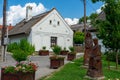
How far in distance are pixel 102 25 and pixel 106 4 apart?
4.59 feet

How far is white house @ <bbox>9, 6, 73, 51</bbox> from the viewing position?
42219 mm

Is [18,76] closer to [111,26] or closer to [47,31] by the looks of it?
[111,26]

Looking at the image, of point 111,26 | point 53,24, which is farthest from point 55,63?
point 53,24

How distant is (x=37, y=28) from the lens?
42.4 m

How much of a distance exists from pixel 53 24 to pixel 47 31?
5.33 feet

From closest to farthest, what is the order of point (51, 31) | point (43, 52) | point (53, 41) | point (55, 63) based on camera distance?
point (55, 63), point (43, 52), point (51, 31), point (53, 41)

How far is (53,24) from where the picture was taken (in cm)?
4466

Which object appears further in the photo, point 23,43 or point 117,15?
point 23,43

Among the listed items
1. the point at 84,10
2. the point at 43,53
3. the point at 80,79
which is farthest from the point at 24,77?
the point at 43,53

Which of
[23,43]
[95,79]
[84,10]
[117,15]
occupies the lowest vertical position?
[95,79]

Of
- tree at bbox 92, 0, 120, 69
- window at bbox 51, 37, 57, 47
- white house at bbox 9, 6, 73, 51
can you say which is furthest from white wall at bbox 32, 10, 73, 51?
tree at bbox 92, 0, 120, 69

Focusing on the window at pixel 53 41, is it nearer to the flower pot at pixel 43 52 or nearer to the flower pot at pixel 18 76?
the flower pot at pixel 43 52

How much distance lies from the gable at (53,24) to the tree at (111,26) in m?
23.7

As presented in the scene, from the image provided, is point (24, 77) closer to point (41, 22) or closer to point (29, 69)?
point (29, 69)
